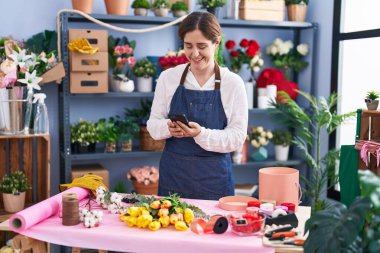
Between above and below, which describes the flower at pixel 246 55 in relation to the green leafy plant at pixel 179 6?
below

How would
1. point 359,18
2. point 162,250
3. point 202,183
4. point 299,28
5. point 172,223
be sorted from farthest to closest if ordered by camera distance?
point 299,28
point 359,18
point 202,183
point 172,223
point 162,250

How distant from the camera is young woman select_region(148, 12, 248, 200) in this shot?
283cm

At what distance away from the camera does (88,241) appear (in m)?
2.11

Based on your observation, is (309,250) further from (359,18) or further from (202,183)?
(359,18)

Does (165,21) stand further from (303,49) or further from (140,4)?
(303,49)

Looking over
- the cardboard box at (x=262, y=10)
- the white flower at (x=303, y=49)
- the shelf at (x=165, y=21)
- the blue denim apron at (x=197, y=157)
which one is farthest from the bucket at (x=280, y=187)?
the white flower at (x=303, y=49)

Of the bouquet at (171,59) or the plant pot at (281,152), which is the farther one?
the plant pot at (281,152)

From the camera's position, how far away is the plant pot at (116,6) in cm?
412

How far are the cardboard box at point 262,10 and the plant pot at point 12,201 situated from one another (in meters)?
2.32

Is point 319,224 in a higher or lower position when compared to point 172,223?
higher

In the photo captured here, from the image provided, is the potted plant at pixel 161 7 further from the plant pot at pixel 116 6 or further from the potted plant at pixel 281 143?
the potted plant at pixel 281 143

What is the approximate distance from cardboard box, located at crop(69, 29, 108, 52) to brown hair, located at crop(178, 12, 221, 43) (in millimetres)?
1385

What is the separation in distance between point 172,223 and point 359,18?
2960 mm

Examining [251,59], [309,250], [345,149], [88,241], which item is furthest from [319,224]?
[251,59]
